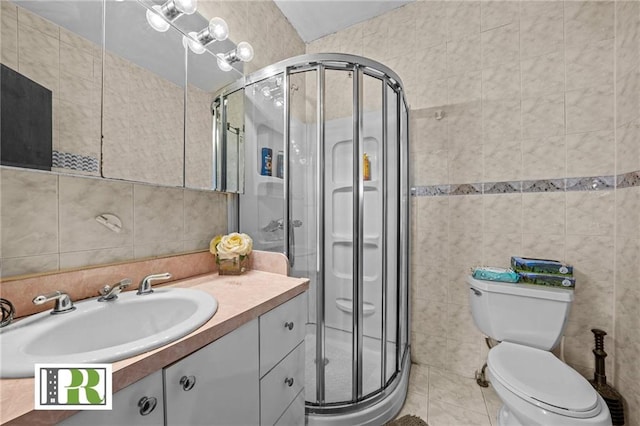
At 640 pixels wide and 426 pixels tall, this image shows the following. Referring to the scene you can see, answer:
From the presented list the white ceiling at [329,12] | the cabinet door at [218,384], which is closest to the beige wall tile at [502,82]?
the white ceiling at [329,12]

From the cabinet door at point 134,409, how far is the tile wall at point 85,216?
21.8 inches

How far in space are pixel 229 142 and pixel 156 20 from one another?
0.56 meters

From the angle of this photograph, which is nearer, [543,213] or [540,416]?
[540,416]

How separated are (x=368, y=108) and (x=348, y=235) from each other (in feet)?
2.24

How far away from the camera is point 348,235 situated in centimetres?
139

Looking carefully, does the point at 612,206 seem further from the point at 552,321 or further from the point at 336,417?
the point at 336,417

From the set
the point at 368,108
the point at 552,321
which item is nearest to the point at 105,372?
the point at 368,108

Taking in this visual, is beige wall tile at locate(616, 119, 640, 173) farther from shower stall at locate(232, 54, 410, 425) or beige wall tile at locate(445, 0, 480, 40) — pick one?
shower stall at locate(232, 54, 410, 425)

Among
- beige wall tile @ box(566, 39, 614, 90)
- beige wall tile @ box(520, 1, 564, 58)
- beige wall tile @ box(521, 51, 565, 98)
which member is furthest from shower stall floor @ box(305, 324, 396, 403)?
beige wall tile @ box(520, 1, 564, 58)

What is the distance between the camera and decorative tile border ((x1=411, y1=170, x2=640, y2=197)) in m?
1.36

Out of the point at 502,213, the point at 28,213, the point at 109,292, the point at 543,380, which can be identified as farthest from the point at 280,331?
the point at 502,213

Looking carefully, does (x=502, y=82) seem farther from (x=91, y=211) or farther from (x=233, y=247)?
(x=91, y=211)

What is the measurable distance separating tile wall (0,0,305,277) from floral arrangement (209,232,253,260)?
4.3 inches

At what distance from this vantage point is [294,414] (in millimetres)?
1052
